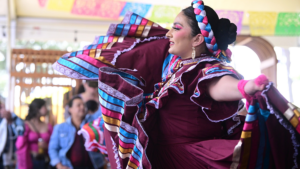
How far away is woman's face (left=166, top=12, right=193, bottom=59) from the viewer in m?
1.61

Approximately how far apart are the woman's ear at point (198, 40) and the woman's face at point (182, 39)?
19 mm

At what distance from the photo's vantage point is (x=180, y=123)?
1509 mm

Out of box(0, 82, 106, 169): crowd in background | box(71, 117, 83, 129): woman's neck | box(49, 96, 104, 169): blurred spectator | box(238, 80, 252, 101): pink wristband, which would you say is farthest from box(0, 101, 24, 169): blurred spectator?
box(238, 80, 252, 101): pink wristband

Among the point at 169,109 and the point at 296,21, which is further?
the point at 296,21

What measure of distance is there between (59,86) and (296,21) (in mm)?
3687

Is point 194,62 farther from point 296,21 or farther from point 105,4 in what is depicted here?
point 296,21

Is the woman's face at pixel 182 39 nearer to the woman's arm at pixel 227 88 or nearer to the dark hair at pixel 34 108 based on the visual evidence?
the woman's arm at pixel 227 88

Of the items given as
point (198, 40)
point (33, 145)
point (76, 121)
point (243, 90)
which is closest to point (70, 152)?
point (76, 121)

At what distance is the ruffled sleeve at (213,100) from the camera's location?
4.41ft

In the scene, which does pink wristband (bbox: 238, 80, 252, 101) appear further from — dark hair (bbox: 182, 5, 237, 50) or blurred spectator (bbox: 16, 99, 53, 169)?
blurred spectator (bbox: 16, 99, 53, 169)

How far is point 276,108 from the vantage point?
108cm

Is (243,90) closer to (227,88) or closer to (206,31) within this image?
(227,88)

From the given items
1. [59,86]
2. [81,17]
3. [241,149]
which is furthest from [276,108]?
[81,17]

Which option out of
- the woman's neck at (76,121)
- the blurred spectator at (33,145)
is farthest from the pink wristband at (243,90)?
the blurred spectator at (33,145)
